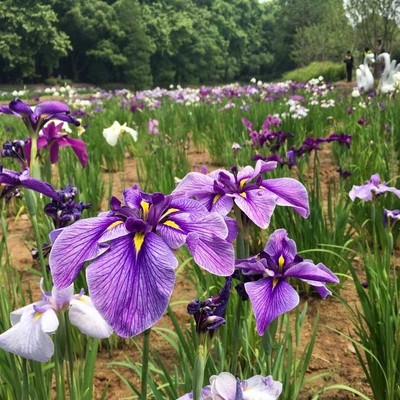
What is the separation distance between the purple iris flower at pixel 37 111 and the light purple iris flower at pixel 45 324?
0.72 m

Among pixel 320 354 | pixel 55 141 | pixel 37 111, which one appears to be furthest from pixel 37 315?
pixel 320 354

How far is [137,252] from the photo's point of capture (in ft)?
2.25

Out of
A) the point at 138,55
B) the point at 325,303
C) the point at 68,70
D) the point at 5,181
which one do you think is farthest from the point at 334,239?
the point at 68,70

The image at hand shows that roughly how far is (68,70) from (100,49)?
19.4ft

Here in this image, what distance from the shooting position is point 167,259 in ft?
2.22

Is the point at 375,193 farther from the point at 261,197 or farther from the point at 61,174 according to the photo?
the point at 61,174

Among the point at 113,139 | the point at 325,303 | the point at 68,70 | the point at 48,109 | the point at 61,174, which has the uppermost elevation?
the point at 68,70

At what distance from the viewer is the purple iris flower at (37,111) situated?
1.44m

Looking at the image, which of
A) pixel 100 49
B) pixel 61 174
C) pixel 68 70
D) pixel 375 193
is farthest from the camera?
pixel 68 70

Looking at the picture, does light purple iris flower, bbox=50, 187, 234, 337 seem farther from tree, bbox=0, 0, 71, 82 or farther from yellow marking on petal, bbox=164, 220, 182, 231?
tree, bbox=0, 0, 71, 82

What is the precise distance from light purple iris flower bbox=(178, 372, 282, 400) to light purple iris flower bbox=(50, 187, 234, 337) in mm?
184

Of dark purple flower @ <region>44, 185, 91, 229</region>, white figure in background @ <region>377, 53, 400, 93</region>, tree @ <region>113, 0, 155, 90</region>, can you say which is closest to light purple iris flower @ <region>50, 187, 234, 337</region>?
dark purple flower @ <region>44, 185, 91, 229</region>

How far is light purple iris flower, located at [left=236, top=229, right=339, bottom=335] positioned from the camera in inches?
31.9

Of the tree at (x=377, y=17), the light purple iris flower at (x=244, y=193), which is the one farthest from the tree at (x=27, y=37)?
Answer: the light purple iris flower at (x=244, y=193)
